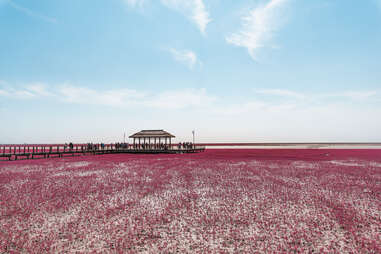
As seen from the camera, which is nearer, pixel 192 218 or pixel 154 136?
pixel 192 218

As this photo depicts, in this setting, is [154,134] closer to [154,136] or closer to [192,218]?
[154,136]

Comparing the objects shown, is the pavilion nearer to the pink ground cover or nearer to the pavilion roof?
the pavilion roof

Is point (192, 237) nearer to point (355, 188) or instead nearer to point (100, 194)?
point (100, 194)

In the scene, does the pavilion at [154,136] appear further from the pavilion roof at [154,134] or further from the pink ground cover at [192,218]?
the pink ground cover at [192,218]

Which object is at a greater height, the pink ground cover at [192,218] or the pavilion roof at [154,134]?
the pavilion roof at [154,134]

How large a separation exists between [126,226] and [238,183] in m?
7.34

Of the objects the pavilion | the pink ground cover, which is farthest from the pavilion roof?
the pink ground cover

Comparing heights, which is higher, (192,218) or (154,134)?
(154,134)

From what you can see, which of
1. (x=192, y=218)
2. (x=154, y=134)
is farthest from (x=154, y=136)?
(x=192, y=218)

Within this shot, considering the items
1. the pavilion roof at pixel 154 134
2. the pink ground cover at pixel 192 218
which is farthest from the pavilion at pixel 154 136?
the pink ground cover at pixel 192 218

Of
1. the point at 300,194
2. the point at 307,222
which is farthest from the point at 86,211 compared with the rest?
the point at 300,194

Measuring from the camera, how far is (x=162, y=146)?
4178 cm

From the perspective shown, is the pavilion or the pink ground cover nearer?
the pink ground cover

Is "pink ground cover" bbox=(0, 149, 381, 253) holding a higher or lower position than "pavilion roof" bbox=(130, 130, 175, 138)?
lower
